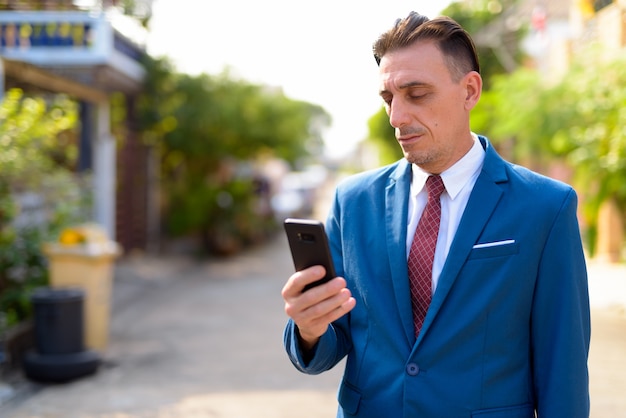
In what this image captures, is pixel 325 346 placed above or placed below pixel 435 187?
below

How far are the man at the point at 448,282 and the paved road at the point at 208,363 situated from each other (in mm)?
3916

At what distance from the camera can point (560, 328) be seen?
1.81 metres

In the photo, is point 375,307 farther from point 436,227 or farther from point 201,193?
point 201,193

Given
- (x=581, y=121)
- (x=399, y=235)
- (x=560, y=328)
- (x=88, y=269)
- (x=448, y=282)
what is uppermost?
(x=581, y=121)

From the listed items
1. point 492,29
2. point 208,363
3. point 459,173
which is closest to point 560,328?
point 459,173

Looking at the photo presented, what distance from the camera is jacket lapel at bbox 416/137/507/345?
185 centimetres

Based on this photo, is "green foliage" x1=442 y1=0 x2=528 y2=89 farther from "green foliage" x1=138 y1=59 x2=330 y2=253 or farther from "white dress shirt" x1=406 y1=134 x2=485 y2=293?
"white dress shirt" x1=406 y1=134 x2=485 y2=293

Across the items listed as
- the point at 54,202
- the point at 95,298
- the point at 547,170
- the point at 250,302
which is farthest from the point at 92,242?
the point at 547,170

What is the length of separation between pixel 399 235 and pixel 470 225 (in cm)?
20

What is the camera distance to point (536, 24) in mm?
13492

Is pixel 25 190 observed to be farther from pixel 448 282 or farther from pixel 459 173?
pixel 448 282

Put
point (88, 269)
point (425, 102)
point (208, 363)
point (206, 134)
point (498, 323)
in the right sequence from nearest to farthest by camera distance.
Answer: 1. point (498, 323)
2. point (425, 102)
3. point (88, 269)
4. point (208, 363)
5. point (206, 134)

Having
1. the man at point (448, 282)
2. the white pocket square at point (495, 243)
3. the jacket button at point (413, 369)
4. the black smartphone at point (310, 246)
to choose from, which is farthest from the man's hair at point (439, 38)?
the jacket button at point (413, 369)

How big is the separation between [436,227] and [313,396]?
4.47 m
